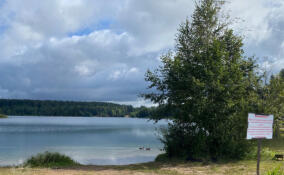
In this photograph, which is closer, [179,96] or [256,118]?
[256,118]

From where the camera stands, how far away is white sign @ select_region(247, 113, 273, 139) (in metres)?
9.90

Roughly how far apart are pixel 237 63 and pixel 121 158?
14623mm

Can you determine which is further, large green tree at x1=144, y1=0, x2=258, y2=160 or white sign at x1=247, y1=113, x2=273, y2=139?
large green tree at x1=144, y1=0, x2=258, y2=160

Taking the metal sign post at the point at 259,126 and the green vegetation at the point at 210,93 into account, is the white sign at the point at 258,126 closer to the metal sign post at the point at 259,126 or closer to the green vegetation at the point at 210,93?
the metal sign post at the point at 259,126

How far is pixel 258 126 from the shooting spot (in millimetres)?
10133

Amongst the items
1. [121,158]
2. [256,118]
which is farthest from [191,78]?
[121,158]

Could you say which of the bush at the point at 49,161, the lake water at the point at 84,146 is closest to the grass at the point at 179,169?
the bush at the point at 49,161

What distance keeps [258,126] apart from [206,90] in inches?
275

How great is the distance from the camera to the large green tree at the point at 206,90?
55.0ft

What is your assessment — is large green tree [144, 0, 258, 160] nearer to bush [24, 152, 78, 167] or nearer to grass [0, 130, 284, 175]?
grass [0, 130, 284, 175]

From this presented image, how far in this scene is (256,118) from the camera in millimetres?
10078

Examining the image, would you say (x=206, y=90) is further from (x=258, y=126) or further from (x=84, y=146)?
(x=84, y=146)

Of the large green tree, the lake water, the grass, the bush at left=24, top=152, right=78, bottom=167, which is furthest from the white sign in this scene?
the bush at left=24, top=152, right=78, bottom=167

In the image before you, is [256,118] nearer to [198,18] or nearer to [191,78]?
[191,78]
